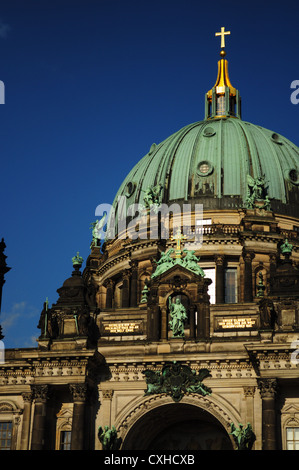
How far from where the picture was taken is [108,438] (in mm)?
51875

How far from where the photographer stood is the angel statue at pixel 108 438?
51.8 m

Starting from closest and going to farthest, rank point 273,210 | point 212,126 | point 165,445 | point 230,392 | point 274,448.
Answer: point 274,448 < point 230,392 < point 165,445 < point 273,210 < point 212,126

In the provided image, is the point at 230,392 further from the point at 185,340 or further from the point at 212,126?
the point at 212,126

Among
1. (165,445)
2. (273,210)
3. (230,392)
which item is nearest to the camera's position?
(230,392)

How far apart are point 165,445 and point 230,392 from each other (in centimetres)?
683

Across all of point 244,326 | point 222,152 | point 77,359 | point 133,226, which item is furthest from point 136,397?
point 222,152

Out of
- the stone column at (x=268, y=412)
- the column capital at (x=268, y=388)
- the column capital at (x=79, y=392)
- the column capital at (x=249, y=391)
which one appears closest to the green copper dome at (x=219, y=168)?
the column capital at (x=249, y=391)

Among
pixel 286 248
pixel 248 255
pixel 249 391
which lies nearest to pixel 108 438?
pixel 249 391

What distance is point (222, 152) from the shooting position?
6906 cm

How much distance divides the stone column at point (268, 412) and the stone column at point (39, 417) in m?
12.3

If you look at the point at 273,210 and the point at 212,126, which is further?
the point at 212,126

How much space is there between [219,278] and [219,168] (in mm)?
9574

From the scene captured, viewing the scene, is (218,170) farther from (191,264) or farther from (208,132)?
(191,264)

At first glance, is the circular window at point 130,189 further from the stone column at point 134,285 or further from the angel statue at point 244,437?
the angel statue at point 244,437
